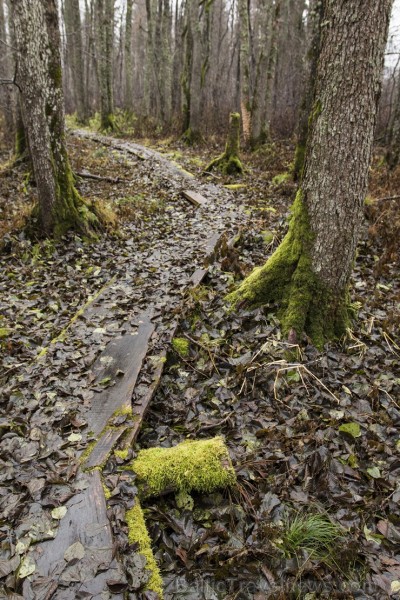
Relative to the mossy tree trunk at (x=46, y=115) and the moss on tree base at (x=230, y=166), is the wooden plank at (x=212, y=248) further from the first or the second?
the moss on tree base at (x=230, y=166)

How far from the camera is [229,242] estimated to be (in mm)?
6590

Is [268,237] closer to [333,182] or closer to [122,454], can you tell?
[333,182]

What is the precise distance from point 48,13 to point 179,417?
26.0 feet

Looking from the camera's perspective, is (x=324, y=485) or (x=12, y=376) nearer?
(x=324, y=485)

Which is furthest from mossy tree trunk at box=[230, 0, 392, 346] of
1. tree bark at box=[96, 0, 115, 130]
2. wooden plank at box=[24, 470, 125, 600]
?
tree bark at box=[96, 0, 115, 130]

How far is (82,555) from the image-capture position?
7.82 ft

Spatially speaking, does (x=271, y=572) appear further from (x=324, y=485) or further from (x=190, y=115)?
(x=190, y=115)

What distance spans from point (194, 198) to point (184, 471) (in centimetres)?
739

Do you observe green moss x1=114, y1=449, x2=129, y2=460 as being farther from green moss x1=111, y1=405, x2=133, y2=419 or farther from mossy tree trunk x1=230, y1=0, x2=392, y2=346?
mossy tree trunk x1=230, y1=0, x2=392, y2=346

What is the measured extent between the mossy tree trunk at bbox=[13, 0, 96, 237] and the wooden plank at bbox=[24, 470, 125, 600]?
17.5 ft

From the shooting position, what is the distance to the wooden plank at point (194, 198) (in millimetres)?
9197

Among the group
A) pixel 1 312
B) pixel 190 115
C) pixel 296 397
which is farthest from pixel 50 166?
pixel 190 115

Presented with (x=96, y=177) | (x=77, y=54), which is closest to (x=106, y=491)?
(x=96, y=177)

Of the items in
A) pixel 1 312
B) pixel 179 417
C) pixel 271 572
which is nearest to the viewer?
pixel 271 572
